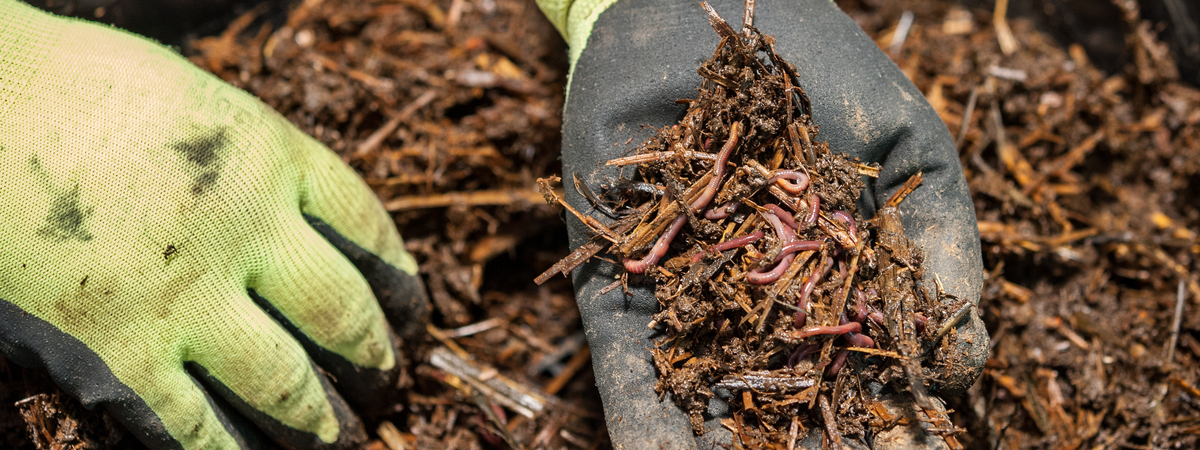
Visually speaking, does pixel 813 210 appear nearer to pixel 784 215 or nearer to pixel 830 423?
pixel 784 215

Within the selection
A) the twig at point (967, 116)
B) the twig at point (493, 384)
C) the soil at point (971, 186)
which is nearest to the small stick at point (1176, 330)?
the soil at point (971, 186)

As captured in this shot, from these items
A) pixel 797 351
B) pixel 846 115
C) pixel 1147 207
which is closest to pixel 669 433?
pixel 797 351

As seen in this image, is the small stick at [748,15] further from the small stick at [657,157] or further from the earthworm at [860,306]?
the earthworm at [860,306]

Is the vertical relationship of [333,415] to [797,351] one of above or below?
below

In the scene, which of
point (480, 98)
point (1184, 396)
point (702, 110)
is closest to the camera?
point (702, 110)

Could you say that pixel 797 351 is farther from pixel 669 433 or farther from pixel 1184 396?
pixel 1184 396

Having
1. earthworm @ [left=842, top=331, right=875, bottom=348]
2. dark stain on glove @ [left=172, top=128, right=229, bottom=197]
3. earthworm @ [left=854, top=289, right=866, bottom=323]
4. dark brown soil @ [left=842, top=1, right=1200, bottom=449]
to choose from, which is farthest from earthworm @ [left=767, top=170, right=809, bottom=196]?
dark stain on glove @ [left=172, top=128, right=229, bottom=197]

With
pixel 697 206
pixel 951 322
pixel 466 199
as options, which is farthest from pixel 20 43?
pixel 951 322
